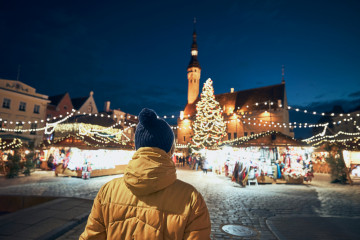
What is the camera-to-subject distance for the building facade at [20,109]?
1146 inches

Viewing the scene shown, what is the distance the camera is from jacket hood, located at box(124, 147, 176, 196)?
141 cm

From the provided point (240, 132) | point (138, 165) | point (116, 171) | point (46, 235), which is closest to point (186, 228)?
point (138, 165)

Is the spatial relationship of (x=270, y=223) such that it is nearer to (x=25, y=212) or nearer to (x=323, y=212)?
(x=323, y=212)

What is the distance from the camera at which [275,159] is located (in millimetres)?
14484

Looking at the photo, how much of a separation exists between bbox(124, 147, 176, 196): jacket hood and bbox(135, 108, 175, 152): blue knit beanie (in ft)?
0.41

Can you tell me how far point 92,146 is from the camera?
49.0ft

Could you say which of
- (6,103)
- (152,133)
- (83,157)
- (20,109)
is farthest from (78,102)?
(152,133)

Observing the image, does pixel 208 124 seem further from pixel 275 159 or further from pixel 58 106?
pixel 58 106

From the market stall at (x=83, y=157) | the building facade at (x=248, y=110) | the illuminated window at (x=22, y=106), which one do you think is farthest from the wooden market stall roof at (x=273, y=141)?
the illuminated window at (x=22, y=106)

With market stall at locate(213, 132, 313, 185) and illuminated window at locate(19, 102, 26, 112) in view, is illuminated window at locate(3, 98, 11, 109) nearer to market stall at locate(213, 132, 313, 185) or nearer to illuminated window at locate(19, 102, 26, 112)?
illuminated window at locate(19, 102, 26, 112)

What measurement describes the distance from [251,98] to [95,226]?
45.5 meters

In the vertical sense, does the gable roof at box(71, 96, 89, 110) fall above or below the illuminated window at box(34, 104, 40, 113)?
above

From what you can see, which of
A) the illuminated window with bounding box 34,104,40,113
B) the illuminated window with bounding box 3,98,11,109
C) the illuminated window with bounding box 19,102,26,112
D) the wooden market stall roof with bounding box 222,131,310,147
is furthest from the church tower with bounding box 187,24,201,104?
the wooden market stall roof with bounding box 222,131,310,147

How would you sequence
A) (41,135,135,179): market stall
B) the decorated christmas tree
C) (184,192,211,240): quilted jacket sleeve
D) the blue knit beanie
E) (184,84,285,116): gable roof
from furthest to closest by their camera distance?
(184,84,285,116): gable roof → the decorated christmas tree → (41,135,135,179): market stall → the blue knit beanie → (184,192,211,240): quilted jacket sleeve
